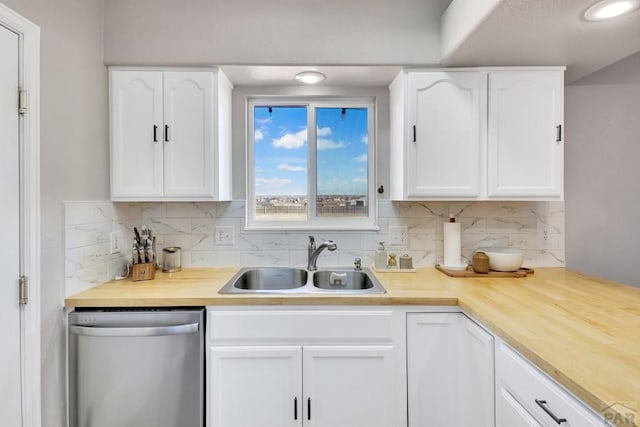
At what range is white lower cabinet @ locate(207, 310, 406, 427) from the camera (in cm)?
151

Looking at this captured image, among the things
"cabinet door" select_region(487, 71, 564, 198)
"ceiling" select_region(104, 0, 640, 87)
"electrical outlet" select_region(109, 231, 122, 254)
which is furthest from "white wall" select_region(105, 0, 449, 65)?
"electrical outlet" select_region(109, 231, 122, 254)

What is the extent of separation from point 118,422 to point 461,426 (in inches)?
60.1

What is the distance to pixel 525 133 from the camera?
183 cm

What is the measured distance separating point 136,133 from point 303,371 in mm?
1531

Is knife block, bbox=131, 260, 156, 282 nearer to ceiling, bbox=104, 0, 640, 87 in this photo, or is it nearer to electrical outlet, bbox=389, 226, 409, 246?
ceiling, bbox=104, 0, 640, 87

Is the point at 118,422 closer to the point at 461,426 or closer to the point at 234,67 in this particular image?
the point at 461,426

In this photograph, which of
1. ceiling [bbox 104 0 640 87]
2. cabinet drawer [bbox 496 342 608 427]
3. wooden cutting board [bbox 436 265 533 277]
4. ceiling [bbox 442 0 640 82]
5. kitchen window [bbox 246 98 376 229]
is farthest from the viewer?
kitchen window [bbox 246 98 376 229]

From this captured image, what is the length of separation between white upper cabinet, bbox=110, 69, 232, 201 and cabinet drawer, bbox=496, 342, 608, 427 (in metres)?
1.57

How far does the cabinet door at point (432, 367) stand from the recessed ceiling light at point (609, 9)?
4.55 ft

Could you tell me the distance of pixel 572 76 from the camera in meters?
1.99

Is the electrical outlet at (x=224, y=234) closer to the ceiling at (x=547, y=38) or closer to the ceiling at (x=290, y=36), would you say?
the ceiling at (x=290, y=36)
